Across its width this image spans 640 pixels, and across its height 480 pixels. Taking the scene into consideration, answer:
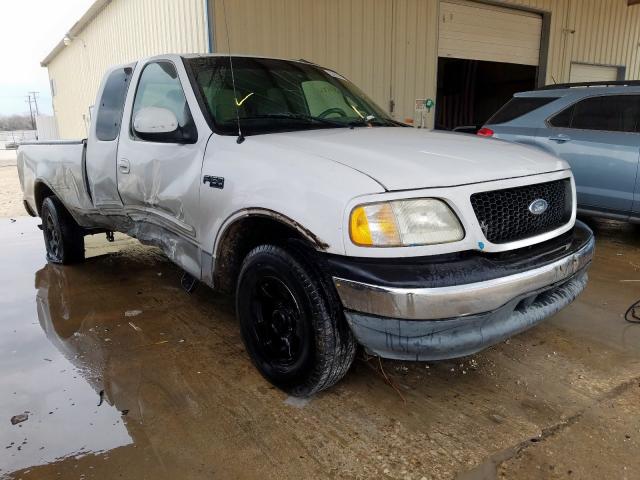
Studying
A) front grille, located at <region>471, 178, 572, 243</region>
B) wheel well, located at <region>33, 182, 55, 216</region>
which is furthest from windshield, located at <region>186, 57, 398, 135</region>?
wheel well, located at <region>33, 182, 55, 216</region>

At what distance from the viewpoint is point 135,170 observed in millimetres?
3605

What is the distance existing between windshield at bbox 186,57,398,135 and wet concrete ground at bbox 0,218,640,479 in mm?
1511

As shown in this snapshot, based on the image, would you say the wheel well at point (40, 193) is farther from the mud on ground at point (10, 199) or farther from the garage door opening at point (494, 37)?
the garage door opening at point (494, 37)

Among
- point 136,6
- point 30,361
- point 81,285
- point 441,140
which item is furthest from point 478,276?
point 136,6

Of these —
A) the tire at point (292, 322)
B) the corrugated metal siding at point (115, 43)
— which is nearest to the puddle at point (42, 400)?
the tire at point (292, 322)

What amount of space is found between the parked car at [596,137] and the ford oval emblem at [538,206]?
3377mm

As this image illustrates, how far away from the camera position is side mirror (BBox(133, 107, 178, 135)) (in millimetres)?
3033

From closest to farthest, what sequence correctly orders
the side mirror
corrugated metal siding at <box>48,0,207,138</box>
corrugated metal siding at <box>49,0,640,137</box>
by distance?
the side mirror < corrugated metal siding at <box>49,0,640,137</box> < corrugated metal siding at <box>48,0,207,138</box>

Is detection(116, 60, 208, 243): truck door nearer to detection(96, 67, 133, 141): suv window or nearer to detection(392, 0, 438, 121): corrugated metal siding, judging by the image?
detection(96, 67, 133, 141): suv window

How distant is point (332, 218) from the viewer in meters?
2.20

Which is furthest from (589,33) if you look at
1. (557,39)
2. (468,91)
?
(468,91)

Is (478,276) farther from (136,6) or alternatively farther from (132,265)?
(136,6)

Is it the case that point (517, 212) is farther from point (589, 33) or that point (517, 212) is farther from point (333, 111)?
point (589, 33)

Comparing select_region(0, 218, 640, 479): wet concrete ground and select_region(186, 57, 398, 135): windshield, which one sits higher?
select_region(186, 57, 398, 135): windshield
